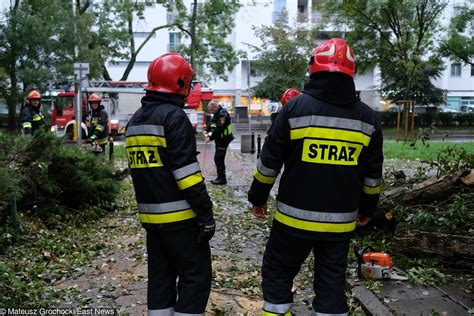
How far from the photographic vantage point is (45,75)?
2036cm

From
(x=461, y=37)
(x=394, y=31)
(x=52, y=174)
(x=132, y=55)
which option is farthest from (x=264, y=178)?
(x=132, y=55)

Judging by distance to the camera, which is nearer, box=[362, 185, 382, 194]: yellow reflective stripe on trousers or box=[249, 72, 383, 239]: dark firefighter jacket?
box=[249, 72, 383, 239]: dark firefighter jacket

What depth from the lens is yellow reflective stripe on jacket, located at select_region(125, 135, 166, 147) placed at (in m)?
3.01

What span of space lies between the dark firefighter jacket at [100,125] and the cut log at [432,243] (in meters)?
8.77

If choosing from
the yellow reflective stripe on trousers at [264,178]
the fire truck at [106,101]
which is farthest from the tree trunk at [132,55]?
the yellow reflective stripe on trousers at [264,178]

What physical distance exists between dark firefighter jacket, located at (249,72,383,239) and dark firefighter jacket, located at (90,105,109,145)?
9410 mm

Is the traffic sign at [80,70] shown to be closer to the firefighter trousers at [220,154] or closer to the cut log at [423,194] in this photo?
the firefighter trousers at [220,154]

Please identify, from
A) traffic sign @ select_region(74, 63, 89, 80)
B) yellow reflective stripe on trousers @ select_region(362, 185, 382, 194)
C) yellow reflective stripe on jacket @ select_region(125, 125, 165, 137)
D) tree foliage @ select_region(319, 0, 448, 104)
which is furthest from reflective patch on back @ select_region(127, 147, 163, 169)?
tree foliage @ select_region(319, 0, 448, 104)

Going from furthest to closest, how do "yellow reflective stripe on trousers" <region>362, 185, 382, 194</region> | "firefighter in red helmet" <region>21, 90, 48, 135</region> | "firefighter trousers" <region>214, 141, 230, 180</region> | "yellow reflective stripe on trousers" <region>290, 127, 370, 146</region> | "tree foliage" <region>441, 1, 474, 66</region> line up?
A: "tree foliage" <region>441, 1, 474, 66</region>, "firefighter in red helmet" <region>21, 90, 48, 135</region>, "firefighter trousers" <region>214, 141, 230, 180</region>, "yellow reflective stripe on trousers" <region>362, 185, 382, 194</region>, "yellow reflective stripe on trousers" <region>290, 127, 370, 146</region>

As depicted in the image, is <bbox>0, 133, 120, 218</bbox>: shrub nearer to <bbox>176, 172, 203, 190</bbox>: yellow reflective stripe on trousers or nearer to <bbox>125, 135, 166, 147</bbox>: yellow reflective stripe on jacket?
<bbox>125, 135, 166, 147</bbox>: yellow reflective stripe on jacket

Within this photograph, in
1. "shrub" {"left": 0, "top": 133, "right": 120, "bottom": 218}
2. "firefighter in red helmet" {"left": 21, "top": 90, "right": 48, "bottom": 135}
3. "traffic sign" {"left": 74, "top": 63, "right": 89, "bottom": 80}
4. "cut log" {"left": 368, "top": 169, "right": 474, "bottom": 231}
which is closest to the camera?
"cut log" {"left": 368, "top": 169, "right": 474, "bottom": 231}

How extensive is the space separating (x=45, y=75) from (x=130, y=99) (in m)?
8.89

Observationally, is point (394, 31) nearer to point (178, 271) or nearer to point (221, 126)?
point (221, 126)

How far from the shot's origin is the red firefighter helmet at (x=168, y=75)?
3.13 metres
